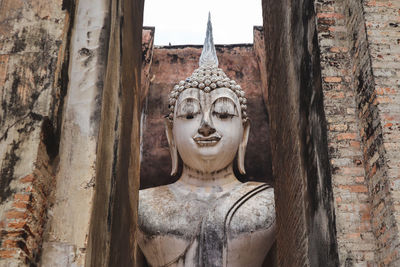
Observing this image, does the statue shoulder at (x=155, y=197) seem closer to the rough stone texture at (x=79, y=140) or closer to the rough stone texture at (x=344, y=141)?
the rough stone texture at (x=79, y=140)

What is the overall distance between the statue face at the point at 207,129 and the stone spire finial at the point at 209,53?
80cm

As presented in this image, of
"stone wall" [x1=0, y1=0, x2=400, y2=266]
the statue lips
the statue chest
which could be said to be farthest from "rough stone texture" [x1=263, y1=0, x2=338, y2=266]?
the statue lips

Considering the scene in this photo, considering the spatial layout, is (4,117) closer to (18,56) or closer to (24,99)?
(24,99)

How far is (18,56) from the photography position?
17.0 feet

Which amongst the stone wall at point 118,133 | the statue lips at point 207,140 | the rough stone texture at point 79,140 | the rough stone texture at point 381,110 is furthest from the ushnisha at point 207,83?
the rough stone texture at point 381,110

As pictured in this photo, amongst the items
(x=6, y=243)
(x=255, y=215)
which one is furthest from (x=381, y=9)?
(x=255, y=215)

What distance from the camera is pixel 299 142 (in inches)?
234

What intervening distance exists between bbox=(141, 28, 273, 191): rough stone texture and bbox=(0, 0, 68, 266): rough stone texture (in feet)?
19.8

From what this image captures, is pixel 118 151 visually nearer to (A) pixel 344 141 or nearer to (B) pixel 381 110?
(A) pixel 344 141

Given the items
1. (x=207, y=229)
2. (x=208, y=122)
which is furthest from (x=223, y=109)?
(x=207, y=229)

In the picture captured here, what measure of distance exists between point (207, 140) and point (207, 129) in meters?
0.18

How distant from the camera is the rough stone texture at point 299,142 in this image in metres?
5.14

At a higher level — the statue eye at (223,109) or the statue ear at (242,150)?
the statue eye at (223,109)

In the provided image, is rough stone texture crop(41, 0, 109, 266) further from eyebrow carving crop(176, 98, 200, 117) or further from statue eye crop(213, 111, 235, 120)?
statue eye crop(213, 111, 235, 120)
